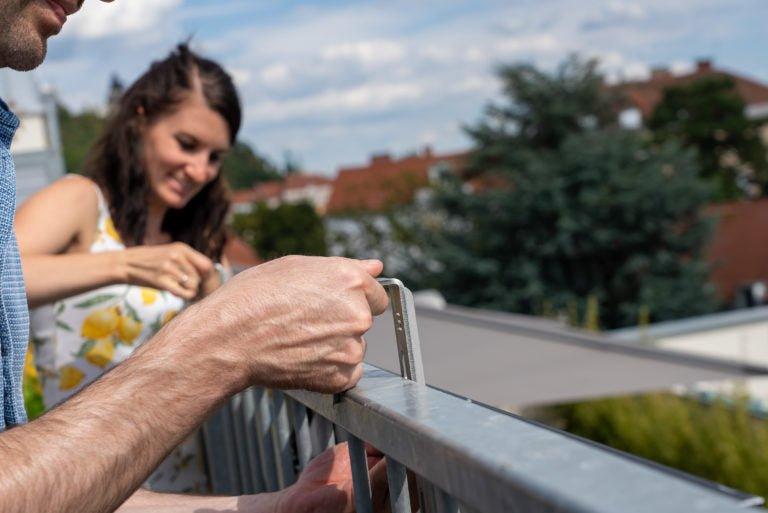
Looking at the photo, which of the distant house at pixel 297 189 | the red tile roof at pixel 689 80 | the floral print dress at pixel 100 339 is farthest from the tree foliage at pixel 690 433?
the distant house at pixel 297 189

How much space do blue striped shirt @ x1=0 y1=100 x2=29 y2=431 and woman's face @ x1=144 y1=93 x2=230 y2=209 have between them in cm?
144

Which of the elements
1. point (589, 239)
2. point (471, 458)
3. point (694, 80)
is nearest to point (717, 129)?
point (694, 80)

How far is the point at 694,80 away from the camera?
60.5m

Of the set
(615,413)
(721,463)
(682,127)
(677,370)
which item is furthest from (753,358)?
(682,127)

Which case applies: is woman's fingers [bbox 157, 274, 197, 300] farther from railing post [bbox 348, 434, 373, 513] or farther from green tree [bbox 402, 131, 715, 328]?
green tree [bbox 402, 131, 715, 328]

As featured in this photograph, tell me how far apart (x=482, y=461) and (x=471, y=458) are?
0.8 inches

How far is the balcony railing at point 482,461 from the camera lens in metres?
0.67

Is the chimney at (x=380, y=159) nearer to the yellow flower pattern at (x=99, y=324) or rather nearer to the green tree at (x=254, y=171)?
the green tree at (x=254, y=171)

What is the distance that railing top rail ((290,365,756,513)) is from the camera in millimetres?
663

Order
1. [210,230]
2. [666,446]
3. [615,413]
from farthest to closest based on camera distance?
1. [615,413]
2. [666,446]
3. [210,230]

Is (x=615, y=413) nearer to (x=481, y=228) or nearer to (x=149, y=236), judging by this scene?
(x=149, y=236)

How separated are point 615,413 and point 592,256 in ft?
82.7

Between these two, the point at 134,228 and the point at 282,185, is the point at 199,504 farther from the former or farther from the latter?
the point at 282,185

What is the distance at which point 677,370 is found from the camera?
6.78 m
